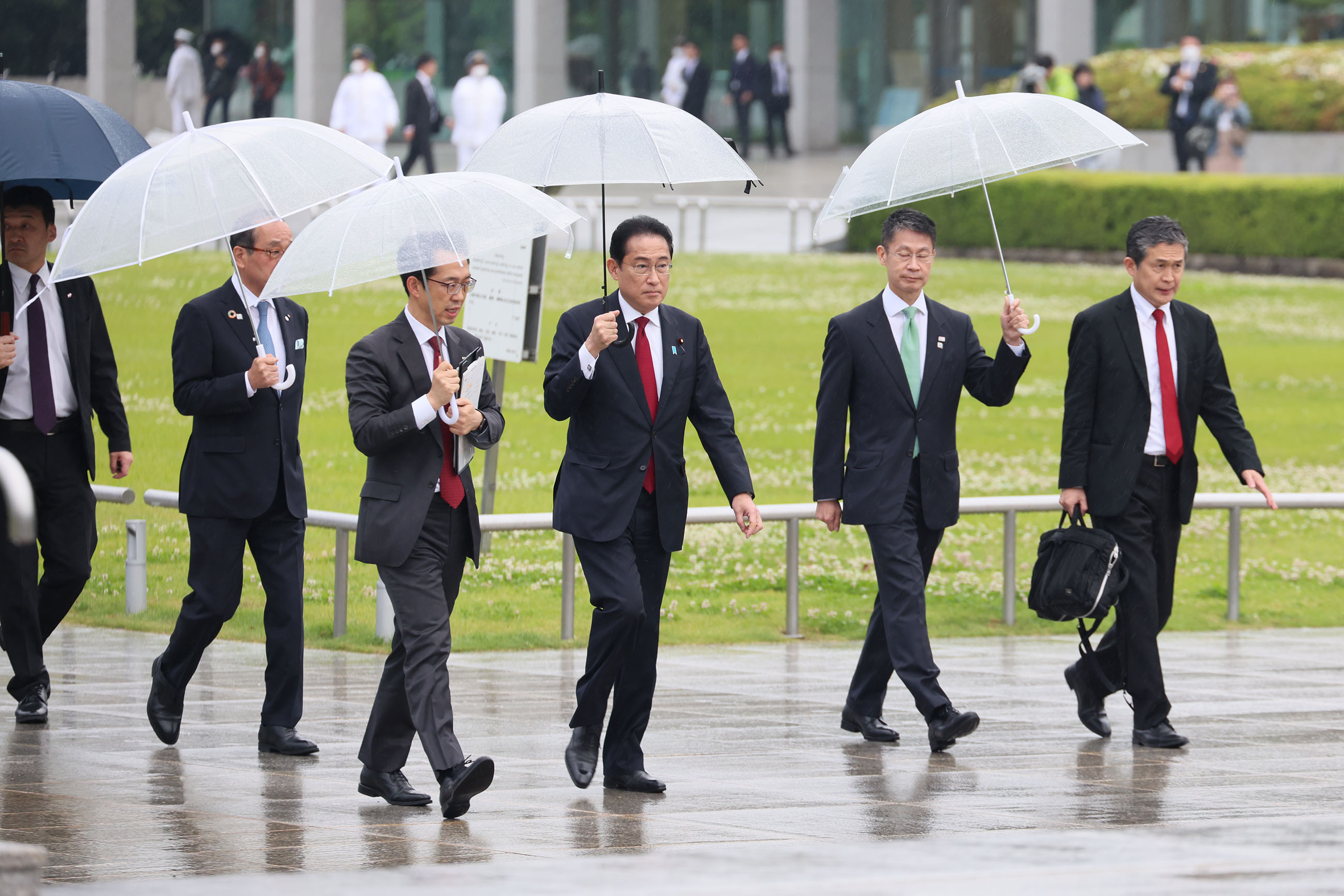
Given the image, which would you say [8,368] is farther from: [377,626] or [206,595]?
[377,626]

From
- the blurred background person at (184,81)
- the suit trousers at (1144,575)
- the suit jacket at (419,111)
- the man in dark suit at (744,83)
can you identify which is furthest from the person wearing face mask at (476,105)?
the suit trousers at (1144,575)

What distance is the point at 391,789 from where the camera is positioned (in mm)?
6617

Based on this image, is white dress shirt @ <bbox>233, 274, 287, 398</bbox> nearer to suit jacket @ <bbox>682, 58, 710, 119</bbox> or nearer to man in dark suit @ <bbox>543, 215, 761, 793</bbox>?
man in dark suit @ <bbox>543, 215, 761, 793</bbox>

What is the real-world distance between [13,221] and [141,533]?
3188 millimetres

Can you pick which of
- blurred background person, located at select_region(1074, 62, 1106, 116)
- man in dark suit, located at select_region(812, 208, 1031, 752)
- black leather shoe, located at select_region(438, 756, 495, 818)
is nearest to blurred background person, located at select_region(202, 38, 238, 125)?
blurred background person, located at select_region(1074, 62, 1106, 116)

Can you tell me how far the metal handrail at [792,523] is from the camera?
1018cm

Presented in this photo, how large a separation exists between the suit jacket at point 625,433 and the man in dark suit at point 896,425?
0.93m

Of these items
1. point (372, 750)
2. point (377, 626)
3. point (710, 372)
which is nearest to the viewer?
point (372, 750)

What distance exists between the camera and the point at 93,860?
573 centimetres

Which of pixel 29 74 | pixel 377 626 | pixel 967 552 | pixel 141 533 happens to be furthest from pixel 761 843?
pixel 29 74

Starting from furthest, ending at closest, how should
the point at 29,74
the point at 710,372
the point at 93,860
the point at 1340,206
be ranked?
the point at 29,74, the point at 1340,206, the point at 710,372, the point at 93,860

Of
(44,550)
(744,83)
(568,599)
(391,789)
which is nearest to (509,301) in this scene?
(568,599)

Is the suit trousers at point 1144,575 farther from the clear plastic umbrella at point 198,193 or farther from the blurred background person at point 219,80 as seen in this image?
the blurred background person at point 219,80

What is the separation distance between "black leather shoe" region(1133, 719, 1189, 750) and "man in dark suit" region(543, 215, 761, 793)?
5.95 ft
